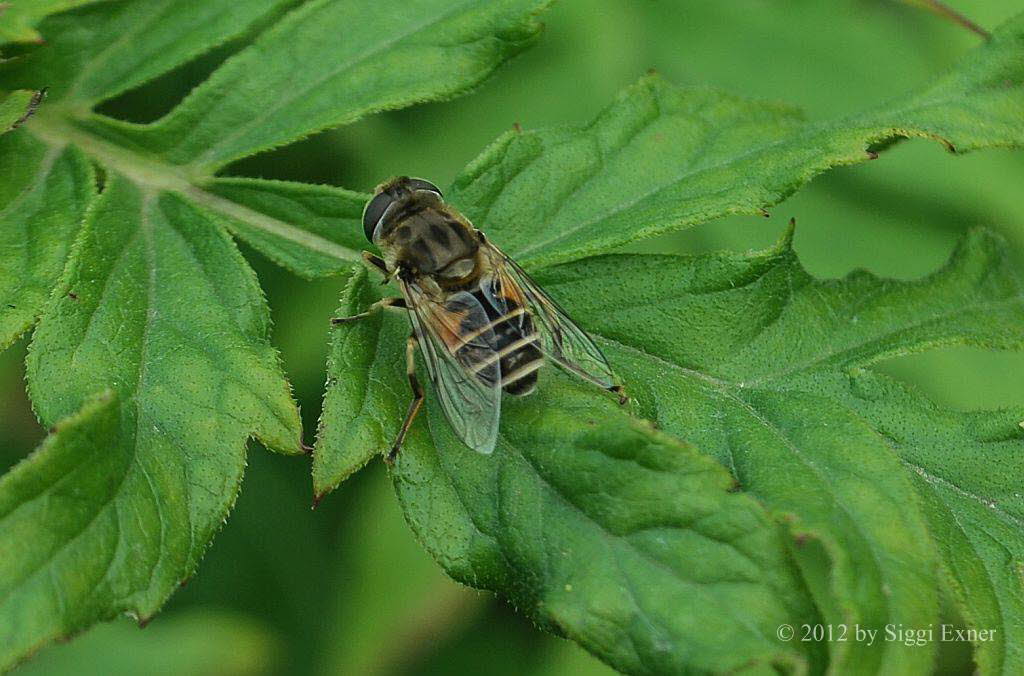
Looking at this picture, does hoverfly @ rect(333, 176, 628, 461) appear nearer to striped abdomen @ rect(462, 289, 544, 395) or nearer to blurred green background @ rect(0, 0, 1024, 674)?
striped abdomen @ rect(462, 289, 544, 395)

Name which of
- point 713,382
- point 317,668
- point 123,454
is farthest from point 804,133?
Answer: point 317,668

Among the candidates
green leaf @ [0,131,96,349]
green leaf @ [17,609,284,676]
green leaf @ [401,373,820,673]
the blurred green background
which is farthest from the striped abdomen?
green leaf @ [17,609,284,676]

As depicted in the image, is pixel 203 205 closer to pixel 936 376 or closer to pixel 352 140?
pixel 352 140

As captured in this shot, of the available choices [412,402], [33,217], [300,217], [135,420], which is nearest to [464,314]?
[412,402]

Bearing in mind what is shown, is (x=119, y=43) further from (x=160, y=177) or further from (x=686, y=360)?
(x=686, y=360)
